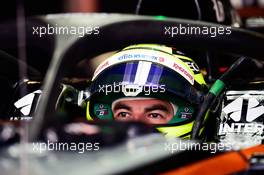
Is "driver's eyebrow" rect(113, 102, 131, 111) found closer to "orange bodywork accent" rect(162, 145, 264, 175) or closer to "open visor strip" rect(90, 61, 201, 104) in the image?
"open visor strip" rect(90, 61, 201, 104)

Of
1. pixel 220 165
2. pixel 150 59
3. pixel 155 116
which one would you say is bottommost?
pixel 220 165

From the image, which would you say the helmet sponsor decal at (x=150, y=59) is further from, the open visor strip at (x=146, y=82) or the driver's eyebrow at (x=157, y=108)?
the driver's eyebrow at (x=157, y=108)

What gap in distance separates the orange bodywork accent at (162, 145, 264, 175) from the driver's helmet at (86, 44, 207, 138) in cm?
53

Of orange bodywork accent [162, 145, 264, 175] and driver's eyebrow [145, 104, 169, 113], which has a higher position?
driver's eyebrow [145, 104, 169, 113]

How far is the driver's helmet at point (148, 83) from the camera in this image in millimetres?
2008

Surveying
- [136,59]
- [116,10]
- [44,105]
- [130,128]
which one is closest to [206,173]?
[130,128]

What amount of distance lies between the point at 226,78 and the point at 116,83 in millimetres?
357

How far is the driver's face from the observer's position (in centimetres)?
201

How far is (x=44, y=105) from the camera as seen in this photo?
135 cm

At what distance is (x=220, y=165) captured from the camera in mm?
1374

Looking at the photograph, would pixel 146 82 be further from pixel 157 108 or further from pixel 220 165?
Answer: pixel 220 165

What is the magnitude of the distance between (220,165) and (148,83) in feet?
2.22

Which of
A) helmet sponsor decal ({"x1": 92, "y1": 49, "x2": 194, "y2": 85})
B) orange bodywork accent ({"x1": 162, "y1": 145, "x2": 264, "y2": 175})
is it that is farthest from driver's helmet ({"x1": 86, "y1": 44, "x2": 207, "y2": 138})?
orange bodywork accent ({"x1": 162, "y1": 145, "x2": 264, "y2": 175})

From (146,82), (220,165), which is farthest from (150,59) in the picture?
(220,165)
